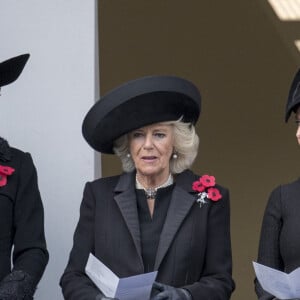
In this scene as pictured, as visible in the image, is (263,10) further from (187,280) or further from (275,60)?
(187,280)

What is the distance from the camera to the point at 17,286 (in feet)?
12.1

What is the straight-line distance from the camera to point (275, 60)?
705 centimetres

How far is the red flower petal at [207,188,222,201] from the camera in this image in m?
3.95

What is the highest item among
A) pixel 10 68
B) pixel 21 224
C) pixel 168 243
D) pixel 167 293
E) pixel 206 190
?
pixel 10 68

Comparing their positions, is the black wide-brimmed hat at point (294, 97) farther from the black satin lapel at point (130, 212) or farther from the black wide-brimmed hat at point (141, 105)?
the black satin lapel at point (130, 212)

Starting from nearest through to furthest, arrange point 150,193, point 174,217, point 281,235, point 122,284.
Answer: point 122,284 → point 281,235 → point 174,217 → point 150,193

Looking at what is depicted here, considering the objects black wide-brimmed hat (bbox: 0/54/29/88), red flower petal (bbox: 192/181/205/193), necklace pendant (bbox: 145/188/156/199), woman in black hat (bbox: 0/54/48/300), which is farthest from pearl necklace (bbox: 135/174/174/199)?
black wide-brimmed hat (bbox: 0/54/29/88)

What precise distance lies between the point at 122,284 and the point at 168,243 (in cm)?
41

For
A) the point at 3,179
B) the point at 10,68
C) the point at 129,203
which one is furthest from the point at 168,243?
the point at 10,68

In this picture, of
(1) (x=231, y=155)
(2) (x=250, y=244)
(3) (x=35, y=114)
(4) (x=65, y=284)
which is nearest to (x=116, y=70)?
(1) (x=231, y=155)

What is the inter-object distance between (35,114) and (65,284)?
1114 mm

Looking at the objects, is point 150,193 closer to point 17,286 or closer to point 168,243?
point 168,243

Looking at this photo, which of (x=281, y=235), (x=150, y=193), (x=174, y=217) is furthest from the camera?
(x=150, y=193)

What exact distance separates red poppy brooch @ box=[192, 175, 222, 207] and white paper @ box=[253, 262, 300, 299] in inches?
18.8
